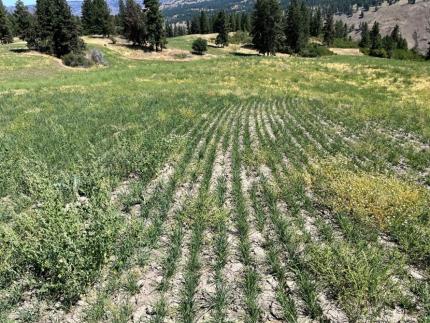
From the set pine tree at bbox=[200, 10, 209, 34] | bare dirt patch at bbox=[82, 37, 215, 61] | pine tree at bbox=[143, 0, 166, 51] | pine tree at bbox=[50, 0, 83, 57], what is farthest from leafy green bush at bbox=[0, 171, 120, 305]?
Answer: pine tree at bbox=[200, 10, 209, 34]

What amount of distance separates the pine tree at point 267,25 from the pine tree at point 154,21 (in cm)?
2141

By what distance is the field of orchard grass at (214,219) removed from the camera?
20.5ft

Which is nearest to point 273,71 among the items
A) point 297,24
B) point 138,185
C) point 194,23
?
point 138,185

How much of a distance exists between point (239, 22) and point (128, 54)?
94905mm

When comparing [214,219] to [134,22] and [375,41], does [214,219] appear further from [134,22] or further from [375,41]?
[375,41]

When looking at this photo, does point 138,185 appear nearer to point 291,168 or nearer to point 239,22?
point 291,168

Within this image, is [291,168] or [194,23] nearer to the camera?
[291,168]

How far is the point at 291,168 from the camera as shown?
12469 millimetres

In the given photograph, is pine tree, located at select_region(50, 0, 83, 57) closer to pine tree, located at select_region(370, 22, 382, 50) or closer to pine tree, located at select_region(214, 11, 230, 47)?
pine tree, located at select_region(214, 11, 230, 47)

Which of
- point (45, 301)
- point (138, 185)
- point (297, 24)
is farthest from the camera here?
point (297, 24)

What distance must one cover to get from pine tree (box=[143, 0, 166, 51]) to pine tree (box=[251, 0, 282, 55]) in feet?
70.2

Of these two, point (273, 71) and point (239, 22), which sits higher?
point (239, 22)

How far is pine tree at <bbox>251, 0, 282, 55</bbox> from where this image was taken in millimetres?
76062

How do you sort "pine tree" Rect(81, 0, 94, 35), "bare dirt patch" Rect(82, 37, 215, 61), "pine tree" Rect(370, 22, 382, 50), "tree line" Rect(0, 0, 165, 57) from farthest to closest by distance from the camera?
"pine tree" Rect(370, 22, 382, 50), "pine tree" Rect(81, 0, 94, 35), "bare dirt patch" Rect(82, 37, 215, 61), "tree line" Rect(0, 0, 165, 57)
